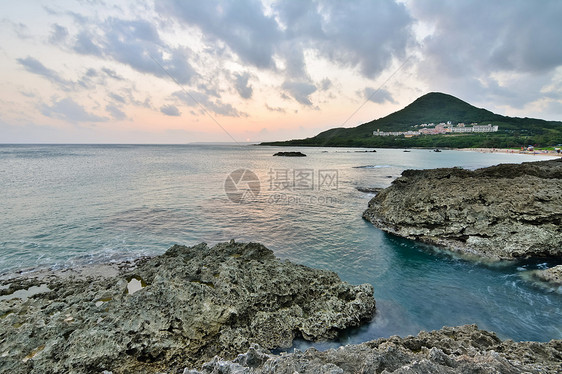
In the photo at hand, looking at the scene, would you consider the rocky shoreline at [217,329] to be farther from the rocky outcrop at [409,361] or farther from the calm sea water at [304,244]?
the calm sea water at [304,244]

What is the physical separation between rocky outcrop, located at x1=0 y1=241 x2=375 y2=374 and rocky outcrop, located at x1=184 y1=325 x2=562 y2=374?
2360 millimetres

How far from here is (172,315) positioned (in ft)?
23.2

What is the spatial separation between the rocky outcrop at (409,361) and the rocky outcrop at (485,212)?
10014mm

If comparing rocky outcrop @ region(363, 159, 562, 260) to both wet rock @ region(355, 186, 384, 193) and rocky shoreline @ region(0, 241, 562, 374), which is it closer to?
rocky shoreline @ region(0, 241, 562, 374)

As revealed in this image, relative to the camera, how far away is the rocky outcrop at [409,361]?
3975mm

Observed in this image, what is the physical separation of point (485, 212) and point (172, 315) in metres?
16.5

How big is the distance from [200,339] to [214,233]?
10968 millimetres

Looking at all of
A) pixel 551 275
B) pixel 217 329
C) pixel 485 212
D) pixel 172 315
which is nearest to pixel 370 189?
pixel 485 212

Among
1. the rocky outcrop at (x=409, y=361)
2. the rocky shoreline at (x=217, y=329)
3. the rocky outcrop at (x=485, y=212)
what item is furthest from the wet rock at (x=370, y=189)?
the rocky outcrop at (x=409, y=361)

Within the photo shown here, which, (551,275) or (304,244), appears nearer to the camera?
(551,275)

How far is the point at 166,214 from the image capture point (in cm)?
2156

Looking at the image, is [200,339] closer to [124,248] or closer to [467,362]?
[467,362]

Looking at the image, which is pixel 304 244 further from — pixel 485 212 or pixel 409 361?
pixel 409 361

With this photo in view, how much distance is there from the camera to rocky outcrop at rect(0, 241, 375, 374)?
19.6 ft
